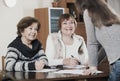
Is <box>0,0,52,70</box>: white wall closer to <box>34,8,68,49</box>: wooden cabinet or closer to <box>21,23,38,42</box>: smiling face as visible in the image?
<box>34,8,68,49</box>: wooden cabinet

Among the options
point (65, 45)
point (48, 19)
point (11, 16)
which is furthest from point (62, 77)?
point (11, 16)

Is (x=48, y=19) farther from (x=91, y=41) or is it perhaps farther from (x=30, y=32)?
(x=91, y=41)

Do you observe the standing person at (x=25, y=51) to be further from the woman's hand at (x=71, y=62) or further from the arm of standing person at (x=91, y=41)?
the arm of standing person at (x=91, y=41)

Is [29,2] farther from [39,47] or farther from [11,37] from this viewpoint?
[39,47]

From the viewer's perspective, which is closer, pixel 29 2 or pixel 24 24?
pixel 24 24

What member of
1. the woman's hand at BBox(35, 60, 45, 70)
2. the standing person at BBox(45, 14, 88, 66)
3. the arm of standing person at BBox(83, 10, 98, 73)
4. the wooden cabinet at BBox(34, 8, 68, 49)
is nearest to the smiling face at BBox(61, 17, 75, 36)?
the standing person at BBox(45, 14, 88, 66)

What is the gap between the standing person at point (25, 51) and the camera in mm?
2283

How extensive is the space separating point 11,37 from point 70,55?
2.64 m

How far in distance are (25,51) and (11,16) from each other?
3.03 m

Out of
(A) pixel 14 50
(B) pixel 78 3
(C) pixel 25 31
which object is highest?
(B) pixel 78 3

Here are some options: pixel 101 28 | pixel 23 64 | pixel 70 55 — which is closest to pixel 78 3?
pixel 101 28

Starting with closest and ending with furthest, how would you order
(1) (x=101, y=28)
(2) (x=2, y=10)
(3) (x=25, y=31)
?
(1) (x=101, y=28) < (3) (x=25, y=31) < (2) (x=2, y=10)

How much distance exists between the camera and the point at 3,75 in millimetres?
2055

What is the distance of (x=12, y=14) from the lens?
5312 mm
